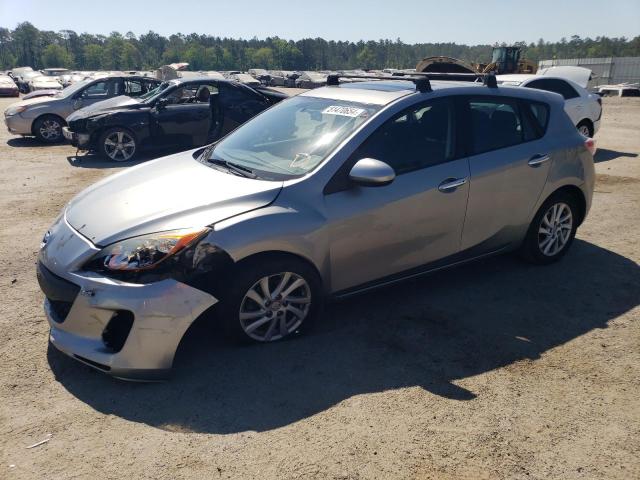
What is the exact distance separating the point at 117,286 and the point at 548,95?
4166 mm

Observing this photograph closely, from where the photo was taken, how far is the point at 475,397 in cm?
333

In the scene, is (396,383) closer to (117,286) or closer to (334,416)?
(334,416)

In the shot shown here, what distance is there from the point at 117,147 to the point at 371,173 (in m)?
8.56

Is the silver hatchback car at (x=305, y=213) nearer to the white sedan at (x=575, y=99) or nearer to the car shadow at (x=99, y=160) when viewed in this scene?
the white sedan at (x=575, y=99)

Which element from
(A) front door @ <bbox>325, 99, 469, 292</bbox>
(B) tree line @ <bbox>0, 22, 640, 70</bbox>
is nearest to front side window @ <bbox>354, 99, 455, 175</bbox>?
(A) front door @ <bbox>325, 99, 469, 292</bbox>

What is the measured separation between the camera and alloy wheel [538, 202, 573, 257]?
5.18 m

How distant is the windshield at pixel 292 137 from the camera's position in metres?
4.05

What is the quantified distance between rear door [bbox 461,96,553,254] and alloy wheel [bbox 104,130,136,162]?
8.10 m

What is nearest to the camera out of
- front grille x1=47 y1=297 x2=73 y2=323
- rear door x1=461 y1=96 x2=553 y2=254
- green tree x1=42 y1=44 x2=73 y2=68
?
front grille x1=47 y1=297 x2=73 y2=323

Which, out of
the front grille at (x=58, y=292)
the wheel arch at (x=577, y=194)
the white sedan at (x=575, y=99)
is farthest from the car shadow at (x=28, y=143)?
the wheel arch at (x=577, y=194)

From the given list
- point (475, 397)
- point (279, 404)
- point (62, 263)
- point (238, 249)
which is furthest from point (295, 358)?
point (62, 263)

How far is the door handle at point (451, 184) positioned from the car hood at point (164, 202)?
1.29 meters

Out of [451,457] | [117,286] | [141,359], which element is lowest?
[451,457]

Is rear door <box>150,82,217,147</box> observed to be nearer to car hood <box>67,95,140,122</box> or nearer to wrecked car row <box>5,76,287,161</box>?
wrecked car row <box>5,76,287,161</box>
